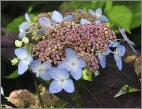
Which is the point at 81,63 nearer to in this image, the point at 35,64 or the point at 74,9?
the point at 35,64

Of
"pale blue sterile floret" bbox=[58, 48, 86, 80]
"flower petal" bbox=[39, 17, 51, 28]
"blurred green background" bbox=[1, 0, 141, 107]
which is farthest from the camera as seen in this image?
"blurred green background" bbox=[1, 0, 141, 107]

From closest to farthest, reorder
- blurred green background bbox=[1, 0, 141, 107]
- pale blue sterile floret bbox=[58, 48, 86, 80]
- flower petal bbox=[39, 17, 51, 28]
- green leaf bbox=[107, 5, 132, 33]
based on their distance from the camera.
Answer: pale blue sterile floret bbox=[58, 48, 86, 80] → flower petal bbox=[39, 17, 51, 28] → blurred green background bbox=[1, 0, 141, 107] → green leaf bbox=[107, 5, 132, 33]

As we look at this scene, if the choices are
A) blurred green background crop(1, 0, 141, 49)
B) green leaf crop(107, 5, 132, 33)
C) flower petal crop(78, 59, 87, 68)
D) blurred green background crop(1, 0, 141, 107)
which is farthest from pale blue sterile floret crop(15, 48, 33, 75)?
green leaf crop(107, 5, 132, 33)

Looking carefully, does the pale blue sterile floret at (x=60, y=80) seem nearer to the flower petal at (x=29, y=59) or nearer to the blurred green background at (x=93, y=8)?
the flower petal at (x=29, y=59)

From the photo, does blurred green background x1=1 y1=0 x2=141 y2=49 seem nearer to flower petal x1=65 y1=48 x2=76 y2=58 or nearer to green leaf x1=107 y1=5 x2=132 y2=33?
green leaf x1=107 y1=5 x2=132 y2=33

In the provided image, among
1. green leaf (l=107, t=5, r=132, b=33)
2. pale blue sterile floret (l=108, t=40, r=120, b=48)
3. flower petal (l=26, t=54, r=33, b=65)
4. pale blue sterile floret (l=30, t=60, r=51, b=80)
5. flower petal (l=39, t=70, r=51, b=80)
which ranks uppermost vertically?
green leaf (l=107, t=5, r=132, b=33)

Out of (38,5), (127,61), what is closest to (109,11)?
(38,5)

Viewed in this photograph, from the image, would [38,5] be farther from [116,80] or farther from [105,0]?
[116,80]
